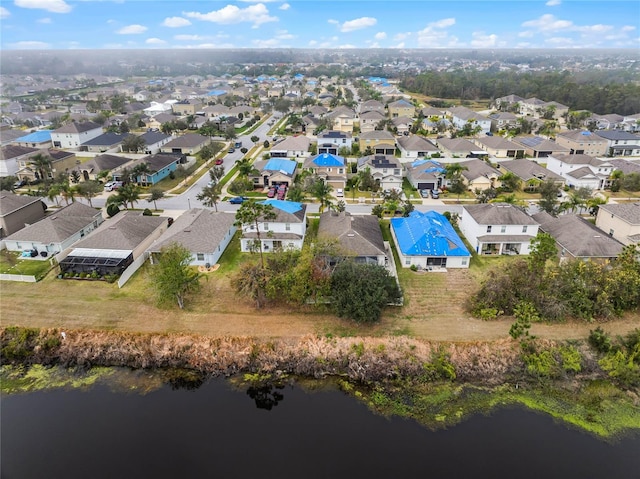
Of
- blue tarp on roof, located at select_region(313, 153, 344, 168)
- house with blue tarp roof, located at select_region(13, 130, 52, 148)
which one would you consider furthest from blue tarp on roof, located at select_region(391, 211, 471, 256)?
house with blue tarp roof, located at select_region(13, 130, 52, 148)

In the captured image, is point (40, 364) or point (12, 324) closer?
point (40, 364)

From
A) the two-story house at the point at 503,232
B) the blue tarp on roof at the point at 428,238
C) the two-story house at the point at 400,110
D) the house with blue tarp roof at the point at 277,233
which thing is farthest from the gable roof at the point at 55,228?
the two-story house at the point at 400,110

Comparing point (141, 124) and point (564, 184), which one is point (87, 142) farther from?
point (564, 184)

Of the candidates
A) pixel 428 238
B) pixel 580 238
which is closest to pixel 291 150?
pixel 428 238

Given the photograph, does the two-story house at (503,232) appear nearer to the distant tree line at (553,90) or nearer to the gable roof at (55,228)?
the gable roof at (55,228)

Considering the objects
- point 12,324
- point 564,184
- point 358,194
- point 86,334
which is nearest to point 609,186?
point 564,184

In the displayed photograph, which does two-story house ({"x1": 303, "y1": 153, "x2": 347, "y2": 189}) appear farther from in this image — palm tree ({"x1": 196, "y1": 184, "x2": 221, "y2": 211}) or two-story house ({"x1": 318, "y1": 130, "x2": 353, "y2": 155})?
palm tree ({"x1": 196, "y1": 184, "x2": 221, "y2": 211})
